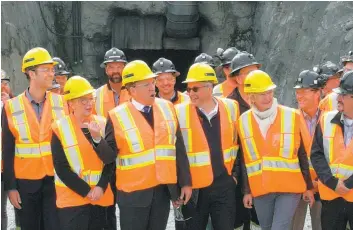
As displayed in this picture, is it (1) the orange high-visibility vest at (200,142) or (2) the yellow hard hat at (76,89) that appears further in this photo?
(1) the orange high-visibility vest at (200,142)

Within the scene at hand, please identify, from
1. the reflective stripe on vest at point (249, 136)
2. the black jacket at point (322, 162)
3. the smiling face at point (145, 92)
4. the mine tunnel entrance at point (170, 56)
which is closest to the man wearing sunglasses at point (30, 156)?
the smiling face at point (145, 92)

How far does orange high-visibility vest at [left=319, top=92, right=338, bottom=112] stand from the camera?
21.2ft

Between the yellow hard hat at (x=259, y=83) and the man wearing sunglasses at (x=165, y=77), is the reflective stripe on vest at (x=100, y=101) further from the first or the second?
the yellow hard hat at (x=259, y=83)

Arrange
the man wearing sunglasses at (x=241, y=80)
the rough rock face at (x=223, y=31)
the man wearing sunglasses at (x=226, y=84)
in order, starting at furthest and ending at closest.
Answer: the rough rock face at (x=223, y=31) < the man wearing sunglasses at (x=226, y=84) < the man wearing sunglasses at (x=241, y=80)

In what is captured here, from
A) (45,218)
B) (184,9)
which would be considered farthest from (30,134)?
(184,9)

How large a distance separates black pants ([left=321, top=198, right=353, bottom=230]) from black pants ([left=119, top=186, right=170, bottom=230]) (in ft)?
5.06

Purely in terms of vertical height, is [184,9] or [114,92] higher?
[184,9]

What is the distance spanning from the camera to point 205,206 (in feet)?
18.7

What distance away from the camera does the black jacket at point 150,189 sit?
521 centimetres

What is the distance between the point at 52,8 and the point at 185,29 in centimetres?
404

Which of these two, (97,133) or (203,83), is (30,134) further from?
(203,83)

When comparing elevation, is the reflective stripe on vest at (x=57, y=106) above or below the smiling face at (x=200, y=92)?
below

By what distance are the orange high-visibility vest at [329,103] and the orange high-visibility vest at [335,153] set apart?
1.15m

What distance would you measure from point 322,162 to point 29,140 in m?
3.04
